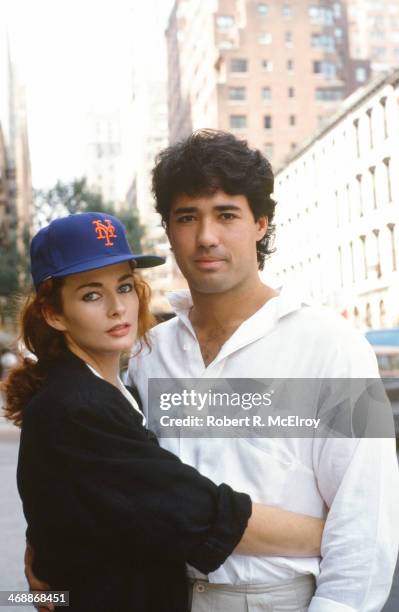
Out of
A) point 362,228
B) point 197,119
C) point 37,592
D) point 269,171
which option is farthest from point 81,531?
point 197,119

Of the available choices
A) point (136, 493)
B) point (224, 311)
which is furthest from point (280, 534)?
point (224, 311)

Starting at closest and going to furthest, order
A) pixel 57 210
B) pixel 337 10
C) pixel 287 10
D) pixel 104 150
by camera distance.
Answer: pixel 57 210 < pixel 287 10 < pixel 337 10 < pixel 104 150

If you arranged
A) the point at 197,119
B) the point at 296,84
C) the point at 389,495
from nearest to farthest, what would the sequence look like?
the point at 389,495, the point at 296,84, the point at 197,119

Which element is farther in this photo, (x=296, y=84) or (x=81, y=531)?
(x=296, y=84)

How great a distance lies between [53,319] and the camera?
6.31 feet

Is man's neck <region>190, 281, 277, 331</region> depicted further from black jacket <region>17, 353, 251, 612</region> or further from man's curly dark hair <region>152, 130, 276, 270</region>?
black jacket <region>17, 353, 251, 612</region>

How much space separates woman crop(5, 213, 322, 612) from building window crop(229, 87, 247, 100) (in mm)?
70928

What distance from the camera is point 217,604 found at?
186cm

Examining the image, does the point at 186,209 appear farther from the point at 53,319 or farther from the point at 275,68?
the point at 275,68

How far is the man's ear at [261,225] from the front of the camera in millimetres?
2203

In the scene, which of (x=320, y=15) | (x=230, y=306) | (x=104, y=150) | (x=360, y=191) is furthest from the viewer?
(x=104, y=150)

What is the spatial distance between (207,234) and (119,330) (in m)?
0.32

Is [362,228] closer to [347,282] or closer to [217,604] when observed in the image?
[347,282]

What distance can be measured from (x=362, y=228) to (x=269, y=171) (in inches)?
912
